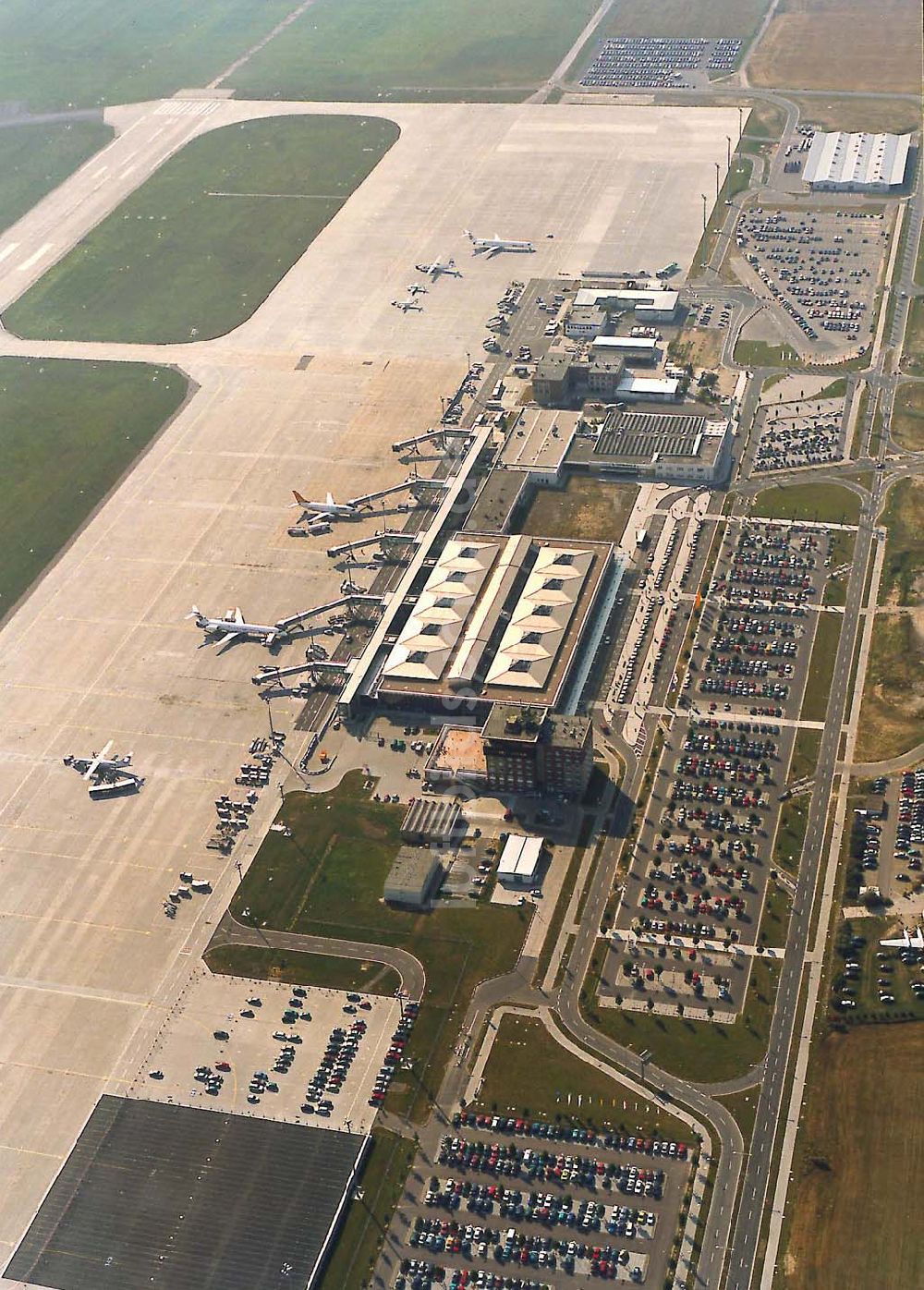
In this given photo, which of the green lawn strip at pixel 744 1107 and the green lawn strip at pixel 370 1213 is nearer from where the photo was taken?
the green lawn strip at pixel 370 1213

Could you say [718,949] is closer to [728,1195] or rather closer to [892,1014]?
[892,1014]

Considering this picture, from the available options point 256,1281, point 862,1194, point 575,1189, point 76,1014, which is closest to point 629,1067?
point 575,1189

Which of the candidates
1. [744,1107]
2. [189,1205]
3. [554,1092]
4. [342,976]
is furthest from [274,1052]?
[744,1107]

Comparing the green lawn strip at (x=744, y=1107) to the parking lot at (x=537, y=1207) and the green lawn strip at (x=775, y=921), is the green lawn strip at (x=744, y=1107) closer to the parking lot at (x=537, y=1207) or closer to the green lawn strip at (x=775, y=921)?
the parking lot at (x=537, y=1207)

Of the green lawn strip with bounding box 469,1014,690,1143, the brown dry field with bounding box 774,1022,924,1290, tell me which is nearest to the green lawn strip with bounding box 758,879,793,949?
the brown dry field with bounding box 774,1022,924,1290

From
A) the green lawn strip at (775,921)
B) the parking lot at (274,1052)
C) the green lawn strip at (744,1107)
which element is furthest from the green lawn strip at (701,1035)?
the parking lot at (274,1052)

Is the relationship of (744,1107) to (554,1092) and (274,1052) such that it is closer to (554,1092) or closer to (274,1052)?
(554,1092)
